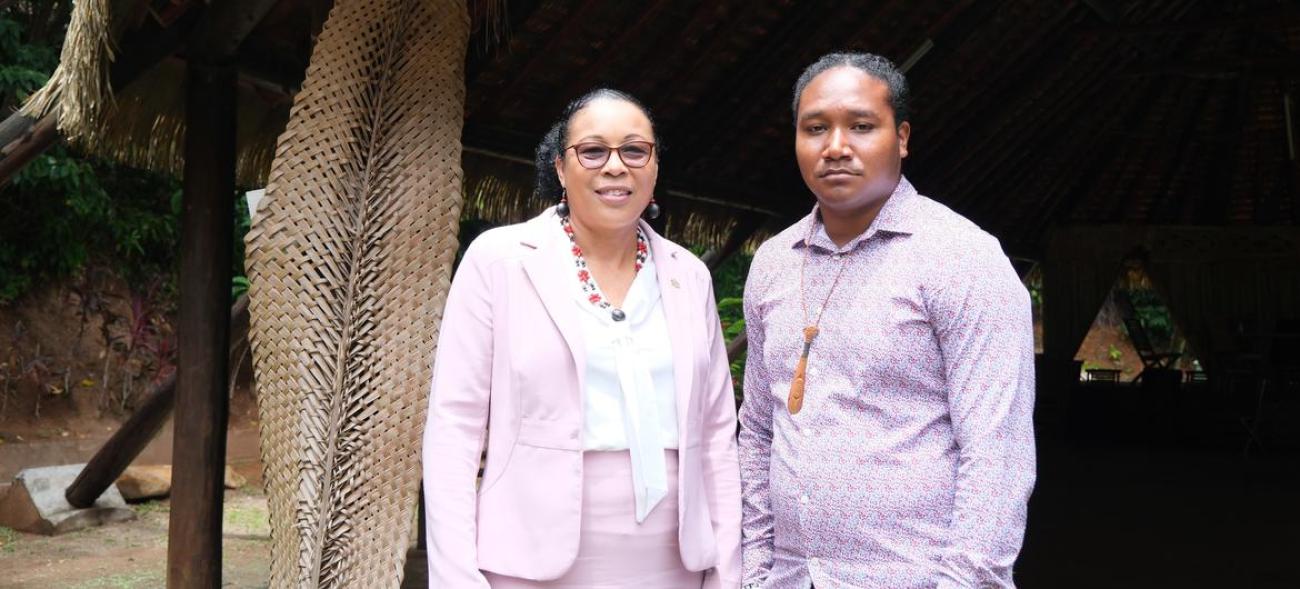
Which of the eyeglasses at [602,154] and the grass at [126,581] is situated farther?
the grass at [126,581]

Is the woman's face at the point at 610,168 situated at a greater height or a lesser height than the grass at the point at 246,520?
greater

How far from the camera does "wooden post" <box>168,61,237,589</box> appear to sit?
10.8 ft

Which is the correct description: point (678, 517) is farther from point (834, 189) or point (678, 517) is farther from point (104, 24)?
point (104, 24)

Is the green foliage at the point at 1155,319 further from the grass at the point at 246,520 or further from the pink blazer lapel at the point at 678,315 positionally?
the pink blazer lapel at the point at 678,315

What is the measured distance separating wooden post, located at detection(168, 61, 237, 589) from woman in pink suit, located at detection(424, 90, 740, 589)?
5.88 ft

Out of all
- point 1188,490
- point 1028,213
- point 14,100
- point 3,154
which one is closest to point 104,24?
point 3,154

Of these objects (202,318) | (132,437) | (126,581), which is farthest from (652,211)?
(126,581)

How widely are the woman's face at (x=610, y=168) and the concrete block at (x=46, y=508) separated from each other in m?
5.24

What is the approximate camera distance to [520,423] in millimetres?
1685

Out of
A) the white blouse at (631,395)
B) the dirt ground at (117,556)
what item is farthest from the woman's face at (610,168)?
the dirt ground at (117,556)

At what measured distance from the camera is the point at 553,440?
1666mm

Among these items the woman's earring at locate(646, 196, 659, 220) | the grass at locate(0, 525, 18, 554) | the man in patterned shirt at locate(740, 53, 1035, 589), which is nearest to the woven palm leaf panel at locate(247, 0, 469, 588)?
the woman's earring at locate(646, 196, 659, 220)

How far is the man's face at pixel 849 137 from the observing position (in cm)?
158

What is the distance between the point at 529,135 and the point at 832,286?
3122 millimetres
